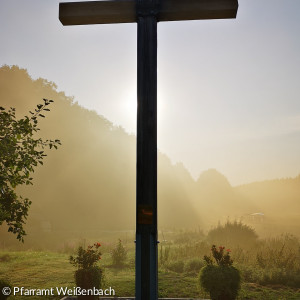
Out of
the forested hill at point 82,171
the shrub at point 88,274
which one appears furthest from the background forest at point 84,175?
the shrub at point 88,274

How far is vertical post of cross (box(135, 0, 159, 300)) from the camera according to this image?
380cm

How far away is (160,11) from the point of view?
13.7 feet

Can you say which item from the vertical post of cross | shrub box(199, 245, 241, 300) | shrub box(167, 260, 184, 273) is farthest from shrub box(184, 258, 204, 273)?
the vertical post of cross

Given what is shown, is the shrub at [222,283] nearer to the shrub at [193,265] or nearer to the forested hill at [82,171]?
the shrub at [193,265]

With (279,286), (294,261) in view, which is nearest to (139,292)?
(279,286)

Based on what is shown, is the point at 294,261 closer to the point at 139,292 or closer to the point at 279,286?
the point at 279,286

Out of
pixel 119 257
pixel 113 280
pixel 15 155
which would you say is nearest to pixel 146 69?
pixel 15 155

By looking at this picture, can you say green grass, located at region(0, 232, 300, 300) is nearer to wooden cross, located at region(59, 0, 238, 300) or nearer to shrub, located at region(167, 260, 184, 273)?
shrub, located at region(167, 260, 184, 273)

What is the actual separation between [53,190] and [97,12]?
111 feet

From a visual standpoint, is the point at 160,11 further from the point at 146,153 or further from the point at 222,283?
the point at 222,283

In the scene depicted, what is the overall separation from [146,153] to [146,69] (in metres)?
1.00

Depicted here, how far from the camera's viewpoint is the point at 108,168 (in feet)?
142

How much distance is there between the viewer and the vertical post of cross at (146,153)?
380 cm

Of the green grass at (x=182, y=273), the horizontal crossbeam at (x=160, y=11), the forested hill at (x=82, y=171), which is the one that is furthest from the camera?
the forested hill at (x=82, y=171)
